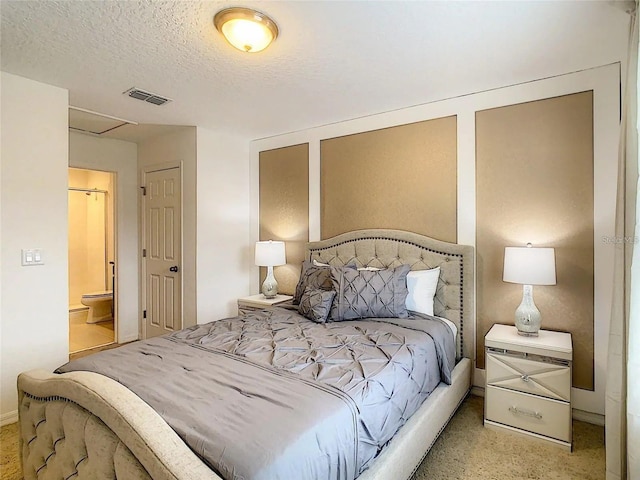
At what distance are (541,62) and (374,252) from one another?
74.1 inches

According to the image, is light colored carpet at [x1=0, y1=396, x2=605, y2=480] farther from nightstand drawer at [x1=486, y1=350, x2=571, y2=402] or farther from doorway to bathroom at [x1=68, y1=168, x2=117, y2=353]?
doorway to bathroom at [x1=68, y1=168, x2=117, y2=353]

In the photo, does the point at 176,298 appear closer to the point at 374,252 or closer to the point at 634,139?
the point at 374,252

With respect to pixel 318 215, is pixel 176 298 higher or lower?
lower

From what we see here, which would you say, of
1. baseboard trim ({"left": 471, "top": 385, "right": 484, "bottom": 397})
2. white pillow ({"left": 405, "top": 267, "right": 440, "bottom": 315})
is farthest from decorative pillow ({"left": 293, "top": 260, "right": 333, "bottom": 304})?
baseboard trim ({"left": 471, "top": 385, "right": 484, "bottom": 397})

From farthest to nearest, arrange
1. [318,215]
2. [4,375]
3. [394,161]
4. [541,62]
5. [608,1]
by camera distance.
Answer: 1. [318,215]
2. [394,161]
3. [4,375]
4. [541,62]
5. [608,1]

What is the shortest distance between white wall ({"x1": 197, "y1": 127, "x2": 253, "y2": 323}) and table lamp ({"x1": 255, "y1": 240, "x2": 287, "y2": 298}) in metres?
0.57

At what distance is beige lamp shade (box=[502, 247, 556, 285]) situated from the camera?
7.45ft

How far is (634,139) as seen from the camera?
1566 mm

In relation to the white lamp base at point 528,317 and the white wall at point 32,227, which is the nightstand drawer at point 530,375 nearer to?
the white lamp base at point 528,317

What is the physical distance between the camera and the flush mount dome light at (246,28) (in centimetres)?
181

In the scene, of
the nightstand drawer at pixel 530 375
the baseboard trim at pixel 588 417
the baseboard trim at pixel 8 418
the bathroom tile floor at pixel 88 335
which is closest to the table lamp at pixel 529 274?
the nightstand drawer at pixel 530 375

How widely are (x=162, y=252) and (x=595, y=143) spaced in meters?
4.31

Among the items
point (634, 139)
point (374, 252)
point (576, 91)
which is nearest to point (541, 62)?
point (576, 91)

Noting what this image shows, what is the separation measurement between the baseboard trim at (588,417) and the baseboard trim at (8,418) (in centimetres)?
403
